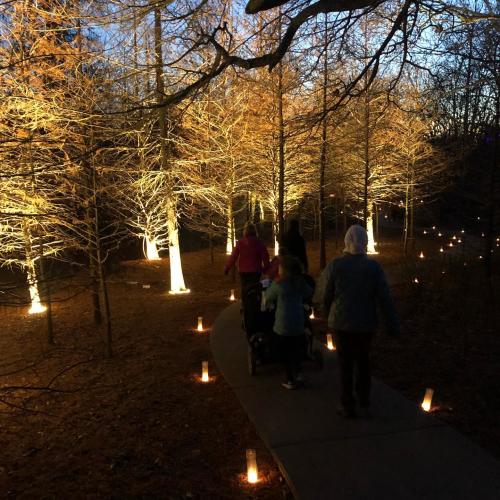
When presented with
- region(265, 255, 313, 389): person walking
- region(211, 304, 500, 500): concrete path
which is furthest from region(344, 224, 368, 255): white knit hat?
region(211, 304, 500, 500): concrete path

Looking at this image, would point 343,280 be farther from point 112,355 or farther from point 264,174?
point 264,174

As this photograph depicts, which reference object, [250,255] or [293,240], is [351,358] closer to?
[250,255]

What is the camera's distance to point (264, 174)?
58.1ft

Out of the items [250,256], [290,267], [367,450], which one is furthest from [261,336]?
[250,256]

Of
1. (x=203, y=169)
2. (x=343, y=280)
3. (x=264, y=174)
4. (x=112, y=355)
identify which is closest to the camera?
(x=343, y=280)

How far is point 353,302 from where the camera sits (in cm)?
470

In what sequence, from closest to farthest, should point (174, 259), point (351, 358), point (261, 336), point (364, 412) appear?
point (351, 358)
point (364, 412)
point (261, 336)
point (174, 259)

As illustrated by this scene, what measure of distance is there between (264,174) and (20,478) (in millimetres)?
14515

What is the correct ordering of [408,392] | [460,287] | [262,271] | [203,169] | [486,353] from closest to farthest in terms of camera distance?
[408,392], [486,353], [262,271], [460,287], [203,169]

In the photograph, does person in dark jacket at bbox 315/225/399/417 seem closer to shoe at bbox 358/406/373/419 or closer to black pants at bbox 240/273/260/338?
shoe at bbox 358/406/373/419

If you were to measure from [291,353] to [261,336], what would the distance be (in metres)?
0.73

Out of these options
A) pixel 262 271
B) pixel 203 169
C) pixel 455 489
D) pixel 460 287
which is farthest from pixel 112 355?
pixel 203 169

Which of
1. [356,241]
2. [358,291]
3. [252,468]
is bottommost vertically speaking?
[252,468]

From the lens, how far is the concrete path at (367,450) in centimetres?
362
